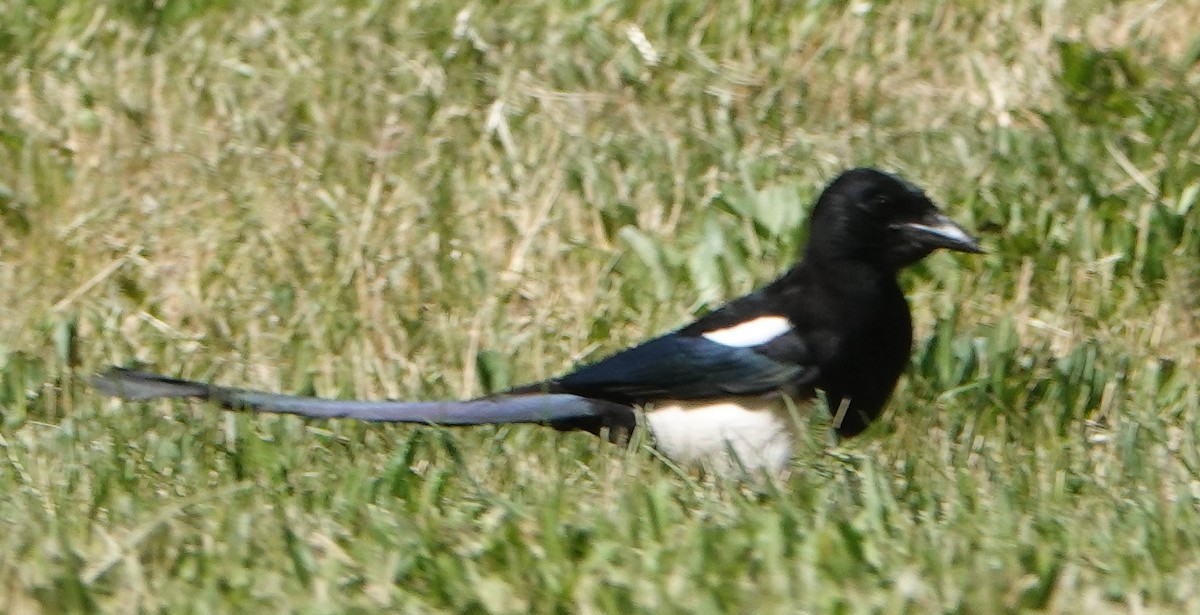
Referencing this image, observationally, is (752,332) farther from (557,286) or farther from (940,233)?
(557,286)

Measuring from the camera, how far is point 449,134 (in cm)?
551

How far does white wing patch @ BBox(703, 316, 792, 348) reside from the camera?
412 cm

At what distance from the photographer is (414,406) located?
4125 millimetres

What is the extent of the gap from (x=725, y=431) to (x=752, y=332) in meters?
0.23

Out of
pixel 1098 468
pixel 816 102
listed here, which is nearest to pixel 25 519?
pixel 1098 468

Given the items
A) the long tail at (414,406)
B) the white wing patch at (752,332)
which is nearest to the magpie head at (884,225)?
the white wing patch at (752,332)

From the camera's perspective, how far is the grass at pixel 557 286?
10.3 ft

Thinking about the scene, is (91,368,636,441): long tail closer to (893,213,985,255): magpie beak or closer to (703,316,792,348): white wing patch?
(703,316,792,348): white wing patch

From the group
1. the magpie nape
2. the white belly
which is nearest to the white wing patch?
the magpie nape

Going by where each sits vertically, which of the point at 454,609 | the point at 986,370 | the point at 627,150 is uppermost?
the point at 627,150

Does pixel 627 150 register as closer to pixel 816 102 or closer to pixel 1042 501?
pixel 816 102

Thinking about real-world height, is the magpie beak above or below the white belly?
above

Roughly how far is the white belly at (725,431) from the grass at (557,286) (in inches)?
6.7

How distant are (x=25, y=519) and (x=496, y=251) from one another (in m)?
2.03
